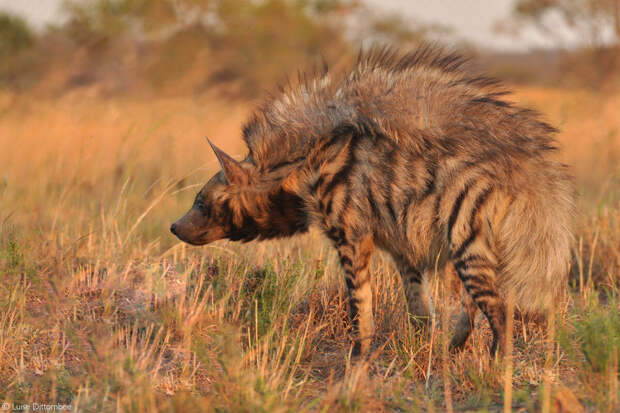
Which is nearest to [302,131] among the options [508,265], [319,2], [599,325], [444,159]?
[444,159]

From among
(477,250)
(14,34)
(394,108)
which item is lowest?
(477,250)

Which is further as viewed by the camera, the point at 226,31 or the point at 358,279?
the point at 226,31

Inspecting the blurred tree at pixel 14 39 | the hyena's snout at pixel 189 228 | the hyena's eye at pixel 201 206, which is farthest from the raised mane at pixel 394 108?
the blurred tree at pixel 14 39

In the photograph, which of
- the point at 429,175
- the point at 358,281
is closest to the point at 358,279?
the point at 358,281

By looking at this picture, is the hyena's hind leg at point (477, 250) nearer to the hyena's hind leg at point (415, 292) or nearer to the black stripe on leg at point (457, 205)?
the black stripe on leg at point (457, 205)

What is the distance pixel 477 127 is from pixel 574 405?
1392 mm

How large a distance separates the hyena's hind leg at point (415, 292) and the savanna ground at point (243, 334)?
0.08m

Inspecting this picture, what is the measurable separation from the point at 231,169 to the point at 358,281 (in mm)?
898

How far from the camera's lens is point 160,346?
3348 millimetres

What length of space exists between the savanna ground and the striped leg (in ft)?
0.19

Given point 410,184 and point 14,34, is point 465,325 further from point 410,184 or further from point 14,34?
point 14,34

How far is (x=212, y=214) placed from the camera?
149 inches

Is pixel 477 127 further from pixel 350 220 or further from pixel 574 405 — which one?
pixel 574 405

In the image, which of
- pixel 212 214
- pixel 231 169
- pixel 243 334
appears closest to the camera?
pixel 243 334
